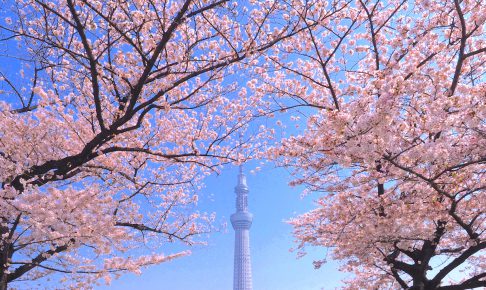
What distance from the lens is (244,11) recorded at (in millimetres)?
6414

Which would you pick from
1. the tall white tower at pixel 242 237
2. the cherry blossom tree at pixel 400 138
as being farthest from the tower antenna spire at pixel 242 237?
the cherry blossom tree at pixel 400 138

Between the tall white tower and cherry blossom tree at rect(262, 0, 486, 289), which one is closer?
cherry blossom tree at rect(262, 0, 486, 289)

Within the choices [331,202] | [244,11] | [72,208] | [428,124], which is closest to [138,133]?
[72,208]

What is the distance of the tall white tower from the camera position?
107m

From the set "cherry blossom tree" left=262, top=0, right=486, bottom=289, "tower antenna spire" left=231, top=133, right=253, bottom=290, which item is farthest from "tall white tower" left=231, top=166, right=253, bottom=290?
"cherry blossom tree" left=262, top=0, right=486, bottom=289

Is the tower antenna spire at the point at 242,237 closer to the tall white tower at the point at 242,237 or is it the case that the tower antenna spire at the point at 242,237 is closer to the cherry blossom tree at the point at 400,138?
the tall white tower at the point at 242,237

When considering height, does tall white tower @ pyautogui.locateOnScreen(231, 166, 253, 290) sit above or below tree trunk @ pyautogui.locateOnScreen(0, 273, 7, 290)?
above

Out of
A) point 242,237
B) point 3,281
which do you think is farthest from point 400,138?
point 242,237

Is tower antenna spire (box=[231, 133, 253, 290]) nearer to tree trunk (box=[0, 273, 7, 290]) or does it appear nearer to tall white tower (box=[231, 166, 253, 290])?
tall white tower (box=[231, 166, 253, 290])

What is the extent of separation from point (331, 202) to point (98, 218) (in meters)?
6.70

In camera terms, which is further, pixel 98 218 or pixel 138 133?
pixel 138 133

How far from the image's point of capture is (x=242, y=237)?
119688 millimetres

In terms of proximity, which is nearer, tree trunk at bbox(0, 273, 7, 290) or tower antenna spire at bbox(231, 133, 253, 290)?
tree trunk at bbox(0, 273, 7, 290)

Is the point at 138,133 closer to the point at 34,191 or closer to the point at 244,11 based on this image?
the point at 34,191
